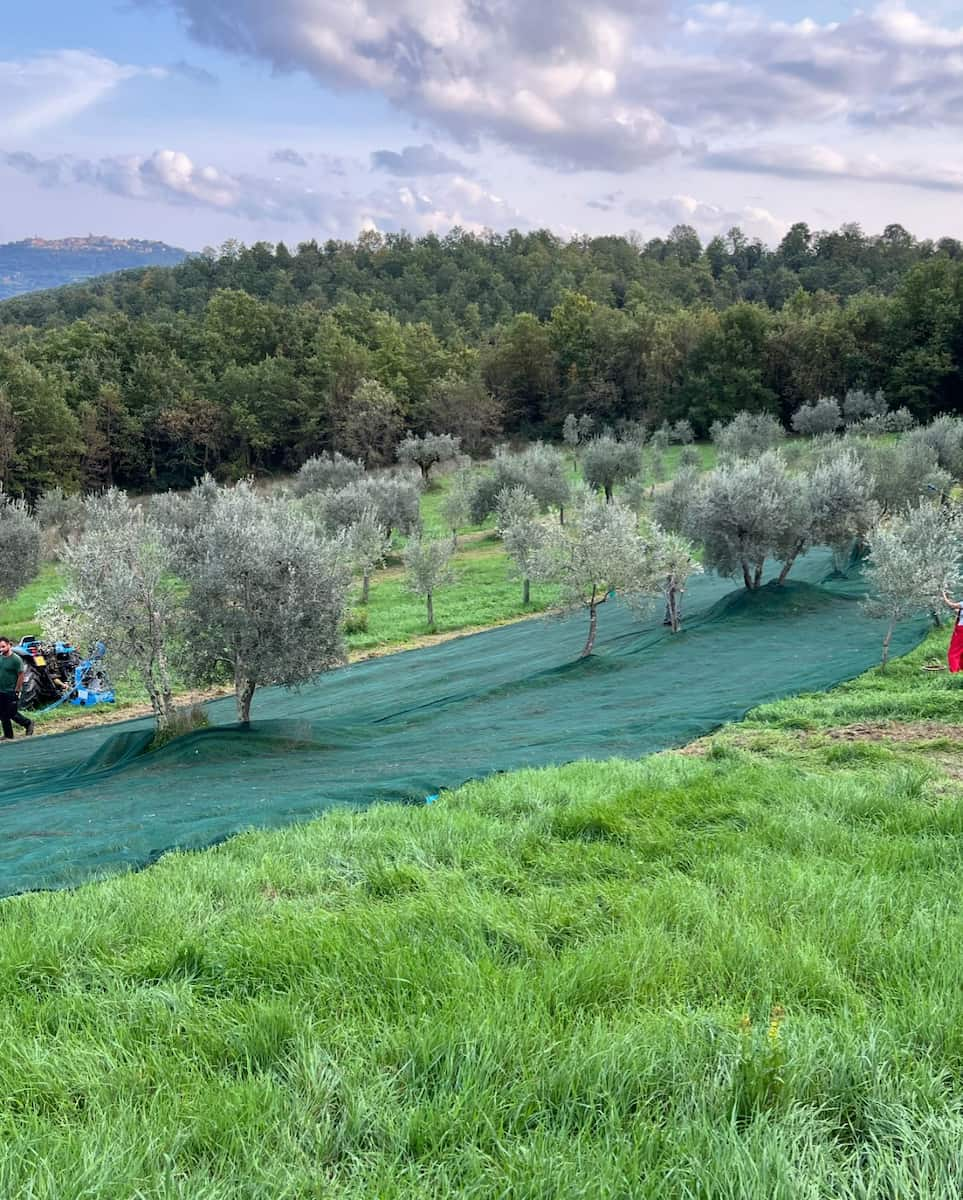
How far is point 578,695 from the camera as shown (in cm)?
1480

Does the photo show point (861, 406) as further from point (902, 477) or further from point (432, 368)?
point (432, 368)

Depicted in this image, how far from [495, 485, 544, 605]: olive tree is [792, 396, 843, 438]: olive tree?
2894 cm

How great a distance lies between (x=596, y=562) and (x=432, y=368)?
60.1 metres

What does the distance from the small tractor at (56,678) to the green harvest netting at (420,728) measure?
8.73ft

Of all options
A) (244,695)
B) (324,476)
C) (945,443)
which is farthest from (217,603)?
(324,476)

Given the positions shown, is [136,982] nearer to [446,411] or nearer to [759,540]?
[759,540]

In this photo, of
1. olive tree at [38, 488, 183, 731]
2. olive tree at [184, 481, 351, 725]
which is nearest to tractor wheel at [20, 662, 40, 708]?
olive tree at [38, 488, 183, 731]

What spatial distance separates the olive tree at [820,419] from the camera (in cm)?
5116

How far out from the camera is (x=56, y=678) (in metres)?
18.7

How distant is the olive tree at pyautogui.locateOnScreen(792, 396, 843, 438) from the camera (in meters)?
51.2

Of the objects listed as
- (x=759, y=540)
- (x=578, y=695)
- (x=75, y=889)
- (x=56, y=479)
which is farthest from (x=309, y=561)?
(x=56, y=479)

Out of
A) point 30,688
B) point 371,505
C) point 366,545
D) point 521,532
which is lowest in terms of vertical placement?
point 30,688

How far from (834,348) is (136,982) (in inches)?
2638

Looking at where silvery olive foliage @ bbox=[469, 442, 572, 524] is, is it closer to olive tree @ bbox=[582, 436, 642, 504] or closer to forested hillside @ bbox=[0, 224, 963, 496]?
olive tree @ bbox=[582, 436, 642, 504]
